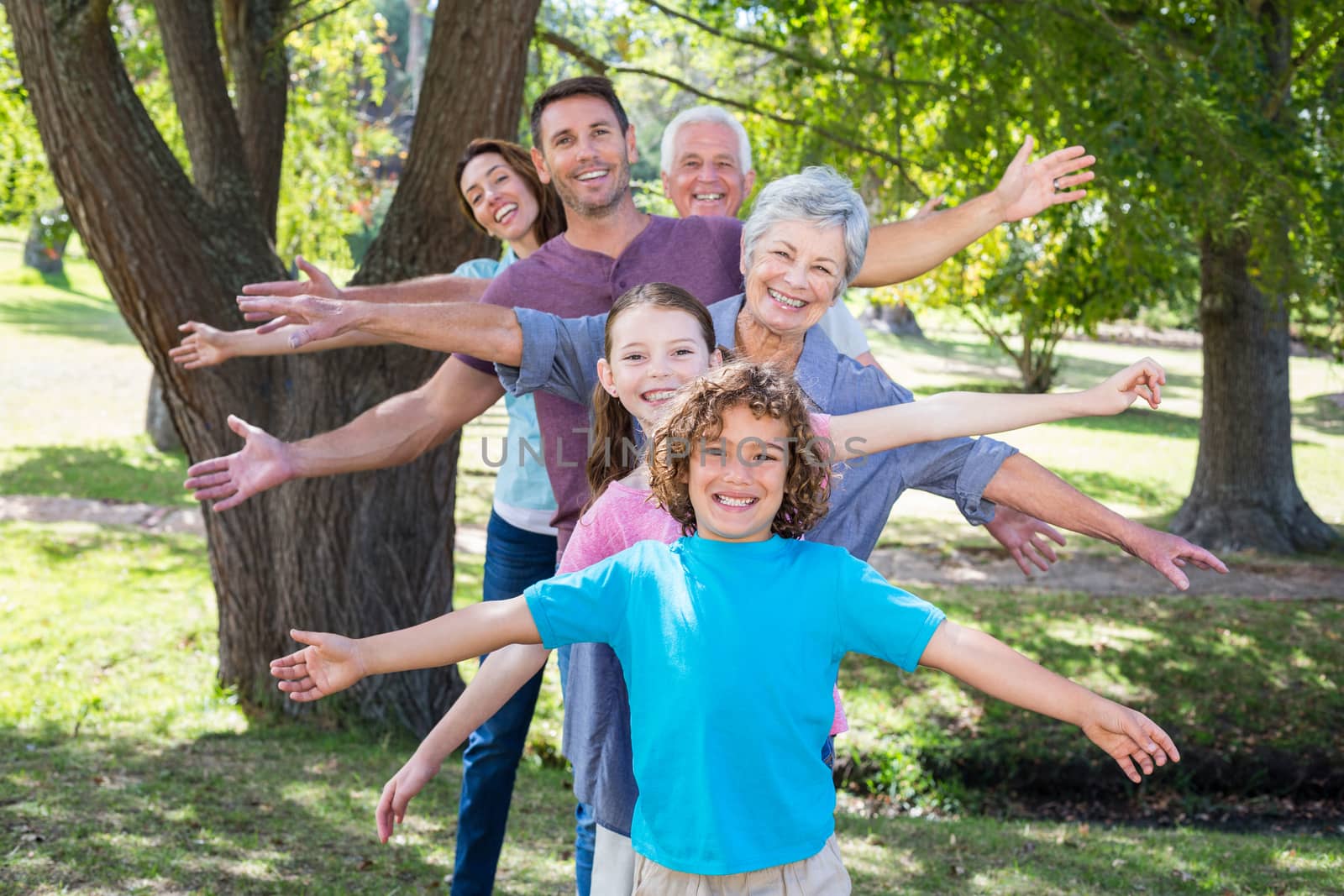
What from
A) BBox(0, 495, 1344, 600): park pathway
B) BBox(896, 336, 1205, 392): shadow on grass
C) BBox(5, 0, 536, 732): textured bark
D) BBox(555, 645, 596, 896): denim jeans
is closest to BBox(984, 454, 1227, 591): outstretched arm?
BBox(555, 645, 596, 896): denim jeans

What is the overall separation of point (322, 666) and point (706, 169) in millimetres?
2281

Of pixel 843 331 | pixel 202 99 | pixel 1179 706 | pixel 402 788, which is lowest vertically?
pixel 1179 706

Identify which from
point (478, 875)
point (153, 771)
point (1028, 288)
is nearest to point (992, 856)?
point (478, 875)

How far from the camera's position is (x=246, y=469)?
116 inches

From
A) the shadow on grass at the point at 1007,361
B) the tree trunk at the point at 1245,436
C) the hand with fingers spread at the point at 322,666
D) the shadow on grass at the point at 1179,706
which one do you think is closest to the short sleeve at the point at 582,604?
the hand with fingers spread at the point at 322,666

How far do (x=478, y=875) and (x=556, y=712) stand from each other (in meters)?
3.04

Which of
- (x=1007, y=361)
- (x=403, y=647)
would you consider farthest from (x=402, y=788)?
(x=1007, y=361)

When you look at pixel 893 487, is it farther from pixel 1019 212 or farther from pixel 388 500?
pixel 388 500

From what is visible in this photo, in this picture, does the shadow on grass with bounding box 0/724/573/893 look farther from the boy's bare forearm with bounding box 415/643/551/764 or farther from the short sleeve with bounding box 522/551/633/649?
the short sleeve with bounding box 522/551/633/649

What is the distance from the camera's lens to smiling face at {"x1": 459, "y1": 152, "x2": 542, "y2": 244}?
12.4ft

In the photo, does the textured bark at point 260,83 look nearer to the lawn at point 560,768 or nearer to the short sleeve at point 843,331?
the lawn at point 560,768

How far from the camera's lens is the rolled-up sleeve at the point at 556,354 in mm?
2730

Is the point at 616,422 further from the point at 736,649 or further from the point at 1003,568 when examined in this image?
the point at 1003,568

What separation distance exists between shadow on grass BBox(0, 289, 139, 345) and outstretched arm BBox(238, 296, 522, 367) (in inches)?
857
